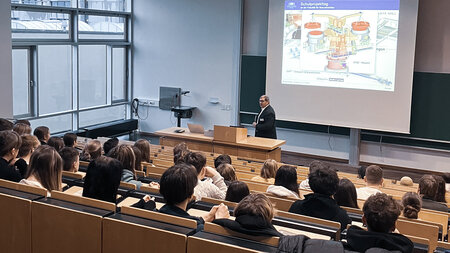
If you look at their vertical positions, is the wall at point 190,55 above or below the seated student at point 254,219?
above

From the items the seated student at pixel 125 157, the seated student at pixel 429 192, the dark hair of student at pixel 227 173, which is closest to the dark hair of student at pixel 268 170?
the dark hair of student at pixel 227 173

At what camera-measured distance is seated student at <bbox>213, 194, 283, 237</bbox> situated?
9.87ft

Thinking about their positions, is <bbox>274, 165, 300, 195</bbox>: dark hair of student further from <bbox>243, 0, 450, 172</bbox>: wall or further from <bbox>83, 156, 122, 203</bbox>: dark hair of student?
<bbox>243, 0, 450, 172</bbox>: wall

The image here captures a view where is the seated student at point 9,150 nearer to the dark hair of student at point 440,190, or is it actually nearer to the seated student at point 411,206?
the seated student at point 411,206

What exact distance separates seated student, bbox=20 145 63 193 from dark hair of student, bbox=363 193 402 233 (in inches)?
85.8

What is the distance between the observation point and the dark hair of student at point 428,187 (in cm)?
536

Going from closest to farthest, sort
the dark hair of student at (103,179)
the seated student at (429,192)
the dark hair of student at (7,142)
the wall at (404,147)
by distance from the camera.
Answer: the dark hair of student at (103,179), the dark hair of student at (7,142), the seated student at (429,192), the wall at (404,147)

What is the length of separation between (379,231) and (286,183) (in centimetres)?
200

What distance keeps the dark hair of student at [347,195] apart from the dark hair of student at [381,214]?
1602 millimetres

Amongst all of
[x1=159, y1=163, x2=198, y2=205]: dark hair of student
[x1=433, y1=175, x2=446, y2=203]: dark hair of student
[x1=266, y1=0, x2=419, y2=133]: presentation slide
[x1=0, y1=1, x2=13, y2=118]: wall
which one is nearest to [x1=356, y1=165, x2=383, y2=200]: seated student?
[x1=433, y1=175, x2=446, y2=203]: dark hair of student

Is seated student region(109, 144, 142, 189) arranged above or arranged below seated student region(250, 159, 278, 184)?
above

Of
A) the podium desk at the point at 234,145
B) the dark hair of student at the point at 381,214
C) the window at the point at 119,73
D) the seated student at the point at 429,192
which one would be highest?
the window at the point at 119,73

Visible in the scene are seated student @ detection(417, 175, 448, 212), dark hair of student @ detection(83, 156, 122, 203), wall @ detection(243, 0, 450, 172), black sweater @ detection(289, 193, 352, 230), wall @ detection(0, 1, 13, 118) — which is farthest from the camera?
wall @ detection(243, 0, 450, 172)

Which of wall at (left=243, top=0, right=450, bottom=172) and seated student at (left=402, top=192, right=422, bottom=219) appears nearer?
seated student at (left=402, top=192, right=422, bottom=219)
